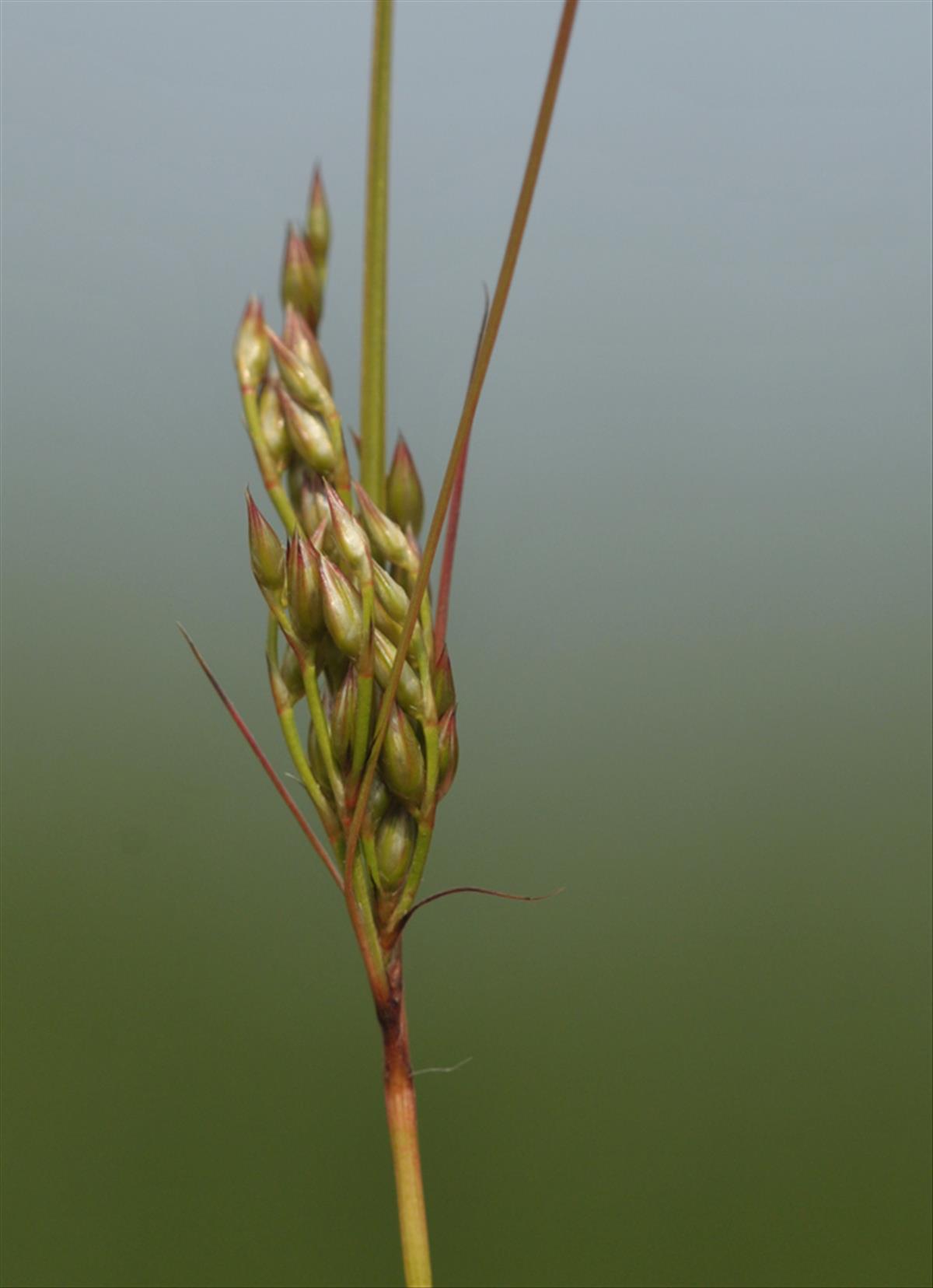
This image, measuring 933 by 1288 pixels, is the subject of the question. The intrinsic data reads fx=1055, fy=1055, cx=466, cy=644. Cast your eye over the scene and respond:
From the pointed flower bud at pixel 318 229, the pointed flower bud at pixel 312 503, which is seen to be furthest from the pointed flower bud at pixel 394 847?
the pointed flower bud at pixel 318 229

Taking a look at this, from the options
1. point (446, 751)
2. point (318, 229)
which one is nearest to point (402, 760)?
point (446, 751)

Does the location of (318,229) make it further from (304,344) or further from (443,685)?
(443,685)

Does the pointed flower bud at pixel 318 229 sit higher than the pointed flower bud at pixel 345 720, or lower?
higher

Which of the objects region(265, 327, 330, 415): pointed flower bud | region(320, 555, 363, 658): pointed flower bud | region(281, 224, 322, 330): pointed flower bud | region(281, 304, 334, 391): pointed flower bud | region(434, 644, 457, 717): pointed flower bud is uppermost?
region(281, 224, 322, 330): pointed flower bud

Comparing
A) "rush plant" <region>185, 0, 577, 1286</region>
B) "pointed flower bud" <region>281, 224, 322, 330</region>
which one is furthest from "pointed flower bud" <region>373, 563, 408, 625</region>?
"pointed flower bud" <region>281, 224, 322, 330</region>

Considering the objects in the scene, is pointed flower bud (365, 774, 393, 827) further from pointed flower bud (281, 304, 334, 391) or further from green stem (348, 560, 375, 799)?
pointed flower bud (281, 304, 334, 391)

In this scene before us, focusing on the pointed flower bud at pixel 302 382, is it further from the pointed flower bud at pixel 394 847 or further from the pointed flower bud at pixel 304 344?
the pointed flower bud at pixel 394 847

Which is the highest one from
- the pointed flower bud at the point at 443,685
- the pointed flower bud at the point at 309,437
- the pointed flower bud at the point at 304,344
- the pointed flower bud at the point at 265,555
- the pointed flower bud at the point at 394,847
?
the pointed flower bud at the point at 304,344
